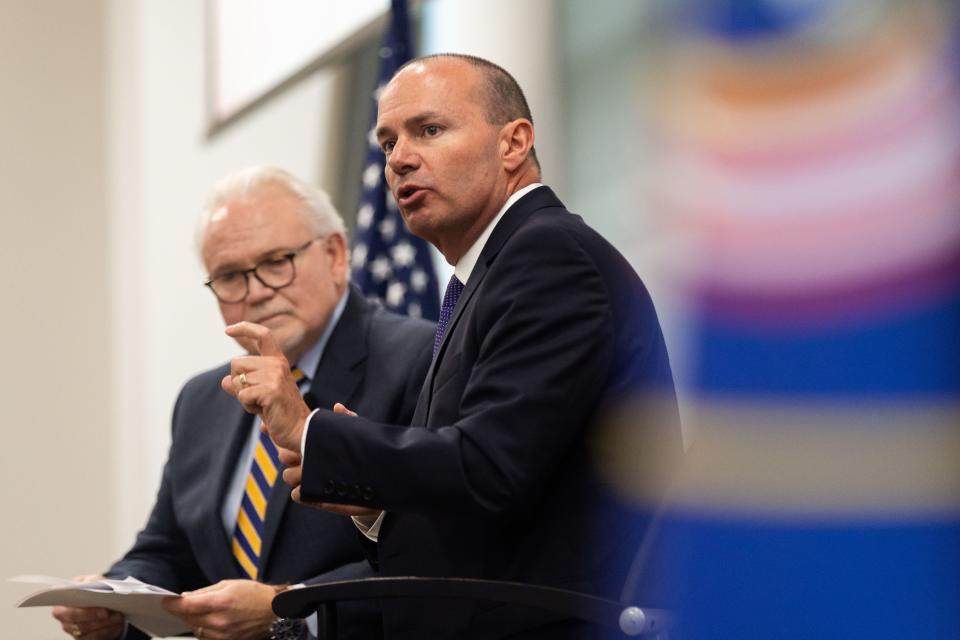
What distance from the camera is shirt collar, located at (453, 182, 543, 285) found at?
1973 millimetres

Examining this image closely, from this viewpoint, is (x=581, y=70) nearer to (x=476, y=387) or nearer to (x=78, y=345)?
(x=476, y=387)

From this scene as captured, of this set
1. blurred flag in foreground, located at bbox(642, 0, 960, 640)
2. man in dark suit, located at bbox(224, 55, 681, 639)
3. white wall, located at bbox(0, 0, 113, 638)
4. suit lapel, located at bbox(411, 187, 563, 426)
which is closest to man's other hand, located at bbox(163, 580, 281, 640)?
man in dark suit, located at bbox(224, 55, 681, 639)

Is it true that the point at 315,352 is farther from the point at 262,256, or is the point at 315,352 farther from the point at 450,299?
the point at 450,299

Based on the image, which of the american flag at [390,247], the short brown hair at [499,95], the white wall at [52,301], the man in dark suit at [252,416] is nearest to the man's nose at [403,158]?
the short brown hair at [499,95]

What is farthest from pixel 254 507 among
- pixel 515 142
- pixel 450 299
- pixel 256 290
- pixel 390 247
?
pixel 390 247

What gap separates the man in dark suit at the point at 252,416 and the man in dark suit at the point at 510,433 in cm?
62

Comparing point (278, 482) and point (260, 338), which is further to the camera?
point (278, 482)

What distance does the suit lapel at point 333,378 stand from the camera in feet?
8.29

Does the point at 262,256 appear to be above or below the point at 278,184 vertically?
below

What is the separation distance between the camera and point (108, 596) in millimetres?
2141

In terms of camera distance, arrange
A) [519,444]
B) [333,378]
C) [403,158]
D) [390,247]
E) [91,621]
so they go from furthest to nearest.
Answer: [390,247] → [333,378] → [91,621] → [403,158] → [519,444]

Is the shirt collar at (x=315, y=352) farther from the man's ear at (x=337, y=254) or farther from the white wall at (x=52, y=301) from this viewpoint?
the white wall at (x=52, y=301)

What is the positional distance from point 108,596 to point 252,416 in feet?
2.22

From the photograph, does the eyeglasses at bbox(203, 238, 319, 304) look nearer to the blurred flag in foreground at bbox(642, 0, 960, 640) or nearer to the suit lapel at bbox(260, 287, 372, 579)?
the suit lapel at bbox(260, 287, 372, 579)
